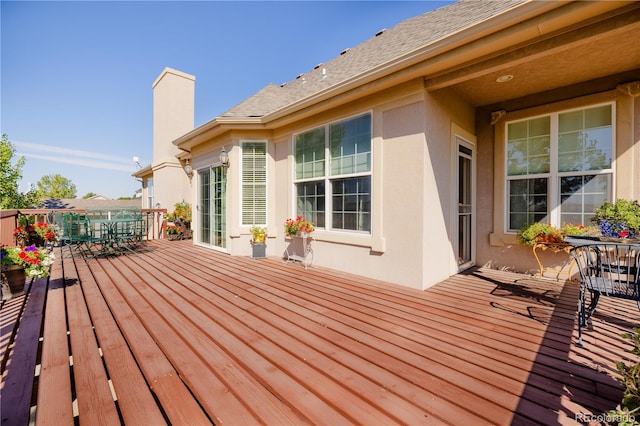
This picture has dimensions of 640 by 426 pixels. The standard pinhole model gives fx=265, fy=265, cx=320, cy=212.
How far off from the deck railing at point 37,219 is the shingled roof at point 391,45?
4.96 metres

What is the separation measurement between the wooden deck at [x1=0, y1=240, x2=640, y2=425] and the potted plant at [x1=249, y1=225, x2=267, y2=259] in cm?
196

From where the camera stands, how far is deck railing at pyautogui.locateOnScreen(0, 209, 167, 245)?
5430 mm

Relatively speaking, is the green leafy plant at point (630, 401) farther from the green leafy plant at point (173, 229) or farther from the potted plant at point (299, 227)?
the green leafy plant at point (173, 229)

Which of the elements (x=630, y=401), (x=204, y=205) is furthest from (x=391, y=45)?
(x=204, y=205)

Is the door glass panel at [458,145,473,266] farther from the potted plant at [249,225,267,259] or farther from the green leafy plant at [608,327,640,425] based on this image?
the potted plant at [249,225,267,259]

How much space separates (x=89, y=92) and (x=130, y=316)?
37.8ft

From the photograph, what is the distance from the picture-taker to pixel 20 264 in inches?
130

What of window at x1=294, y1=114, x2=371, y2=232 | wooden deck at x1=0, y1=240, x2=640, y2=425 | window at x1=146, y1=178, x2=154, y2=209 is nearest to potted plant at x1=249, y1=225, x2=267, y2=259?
window at x1=294, y1=114, x2=371, y2=232

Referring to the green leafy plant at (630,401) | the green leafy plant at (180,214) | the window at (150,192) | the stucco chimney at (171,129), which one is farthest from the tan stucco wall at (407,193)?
the window at (150,192)

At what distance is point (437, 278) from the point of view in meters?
3.84

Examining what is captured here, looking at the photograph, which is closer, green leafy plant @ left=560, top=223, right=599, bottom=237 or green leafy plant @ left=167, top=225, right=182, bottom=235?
green leafy plant @ left=560, top=223, right=599, bottom=237

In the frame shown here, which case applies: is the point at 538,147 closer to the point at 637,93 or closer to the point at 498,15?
the point at 637,93

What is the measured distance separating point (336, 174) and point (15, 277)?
179 inches

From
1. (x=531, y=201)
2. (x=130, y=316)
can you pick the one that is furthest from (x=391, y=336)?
(x=531, y=201)
